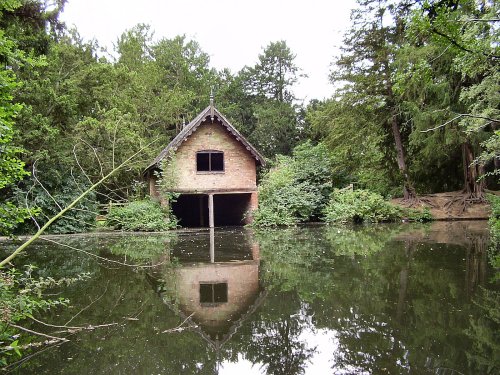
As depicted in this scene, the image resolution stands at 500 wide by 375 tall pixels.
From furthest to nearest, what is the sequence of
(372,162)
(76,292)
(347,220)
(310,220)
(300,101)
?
(300,101) < (372,162) < (310,220) < (347,220) < (76,292)

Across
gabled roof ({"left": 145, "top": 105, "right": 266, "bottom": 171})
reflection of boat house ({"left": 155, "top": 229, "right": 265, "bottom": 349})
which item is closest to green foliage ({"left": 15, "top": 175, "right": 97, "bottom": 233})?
gabled roof ({"left": 145, "top": 105, "right": 266, "bottom": 171})

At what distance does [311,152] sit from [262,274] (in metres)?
18.0

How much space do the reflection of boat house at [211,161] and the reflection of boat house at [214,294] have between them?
40.0 feet

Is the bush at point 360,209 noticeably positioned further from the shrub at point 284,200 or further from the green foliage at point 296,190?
the shrub at point 284,200

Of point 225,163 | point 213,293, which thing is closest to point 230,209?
point 225,163

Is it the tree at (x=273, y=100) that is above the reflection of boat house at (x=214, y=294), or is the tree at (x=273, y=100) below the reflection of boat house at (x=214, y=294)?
above

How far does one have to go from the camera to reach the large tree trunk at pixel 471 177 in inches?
885

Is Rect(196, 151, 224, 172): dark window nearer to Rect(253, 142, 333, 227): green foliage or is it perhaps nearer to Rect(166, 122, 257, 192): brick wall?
Rect(166, 122, 257, 192): brick wall

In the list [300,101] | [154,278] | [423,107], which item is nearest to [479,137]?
[423,107]

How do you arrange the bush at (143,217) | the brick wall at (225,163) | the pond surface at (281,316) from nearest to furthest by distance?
the pond surface at (281,316)
the bush at (143,217)
the brick wall at (225,163)

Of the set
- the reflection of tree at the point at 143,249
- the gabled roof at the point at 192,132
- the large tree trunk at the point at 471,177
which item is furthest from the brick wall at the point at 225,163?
the large tree trunk at the point at 471,177

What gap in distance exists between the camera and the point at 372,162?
28.4 m

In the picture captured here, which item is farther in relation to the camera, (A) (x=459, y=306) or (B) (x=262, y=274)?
(B) (x=262, y=274)

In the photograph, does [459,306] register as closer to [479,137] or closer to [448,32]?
[448,32]
